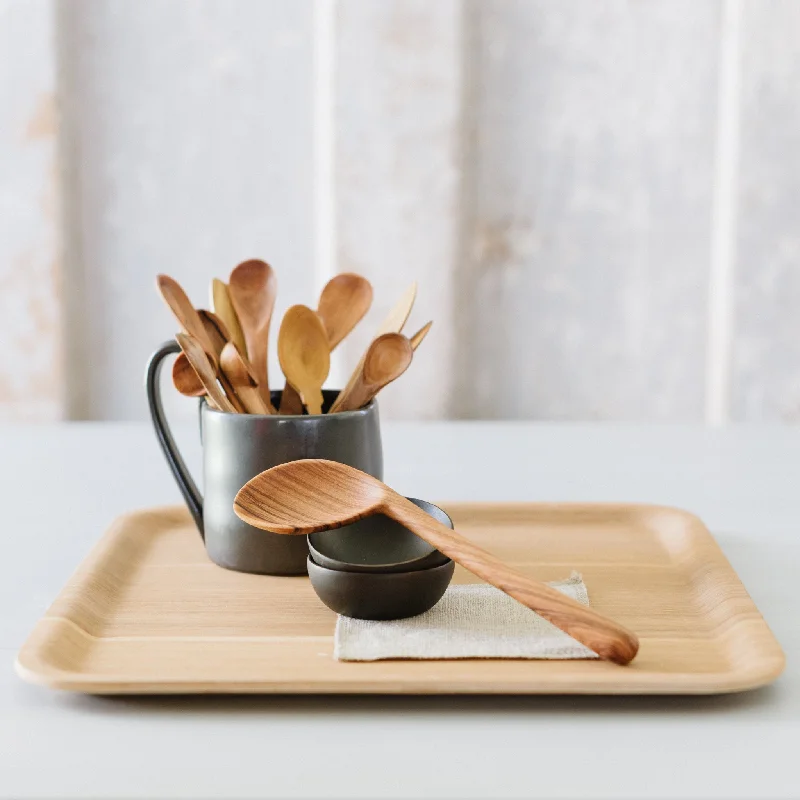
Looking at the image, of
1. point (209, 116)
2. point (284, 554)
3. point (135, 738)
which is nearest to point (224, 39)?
point (209, 116)

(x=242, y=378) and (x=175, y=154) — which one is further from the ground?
(x=175, y=154)

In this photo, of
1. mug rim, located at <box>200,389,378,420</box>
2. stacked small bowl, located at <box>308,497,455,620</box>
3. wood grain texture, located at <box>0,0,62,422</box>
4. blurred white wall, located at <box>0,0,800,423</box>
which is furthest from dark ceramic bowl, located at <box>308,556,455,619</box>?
wood grain texture, located at <box>0,0,62,422</box>

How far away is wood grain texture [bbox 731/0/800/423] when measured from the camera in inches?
62.1

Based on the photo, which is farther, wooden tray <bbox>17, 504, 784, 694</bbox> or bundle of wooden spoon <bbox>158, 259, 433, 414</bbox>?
bundle of wooden spoon <bbox>158, 259, 433, 414</bbox>

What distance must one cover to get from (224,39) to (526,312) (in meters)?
0.65

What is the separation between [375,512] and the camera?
54 centimetres

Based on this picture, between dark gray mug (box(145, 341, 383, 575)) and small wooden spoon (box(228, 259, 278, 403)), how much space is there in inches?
1.7

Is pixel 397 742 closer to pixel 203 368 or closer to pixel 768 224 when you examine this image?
pixel 203 368

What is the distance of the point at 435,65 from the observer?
1.58m

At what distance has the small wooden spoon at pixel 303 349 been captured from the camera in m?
0.61

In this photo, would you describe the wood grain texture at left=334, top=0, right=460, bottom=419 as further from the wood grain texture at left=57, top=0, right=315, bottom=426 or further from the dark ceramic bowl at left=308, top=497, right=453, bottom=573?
the dark ceramic bowl at left=308, top=497, right=453, bottom=573

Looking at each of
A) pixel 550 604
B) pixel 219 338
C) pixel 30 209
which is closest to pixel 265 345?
pixel 219 338

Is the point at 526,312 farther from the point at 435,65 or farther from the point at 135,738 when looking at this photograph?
the point at 135,738

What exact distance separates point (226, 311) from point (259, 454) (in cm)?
11
